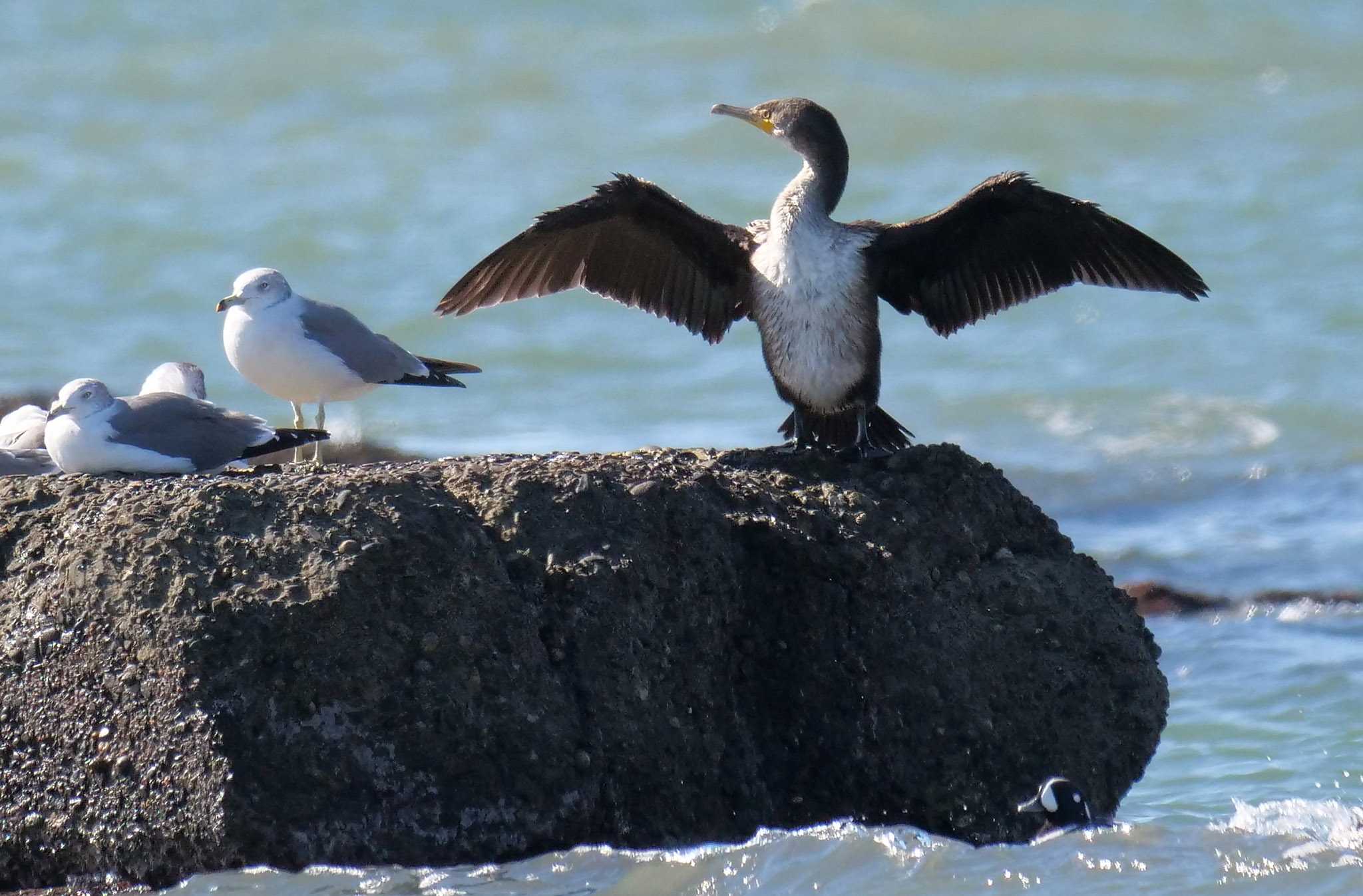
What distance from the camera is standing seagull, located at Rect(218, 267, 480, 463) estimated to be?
6.11 metres

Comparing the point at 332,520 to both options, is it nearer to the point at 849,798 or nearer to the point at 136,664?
the point at 136,664

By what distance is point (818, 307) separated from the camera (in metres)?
5.69

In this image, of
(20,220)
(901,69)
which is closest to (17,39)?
(20,220)

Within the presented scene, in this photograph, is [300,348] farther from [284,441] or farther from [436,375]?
[284,441]

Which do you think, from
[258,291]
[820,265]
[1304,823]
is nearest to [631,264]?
[820,265]

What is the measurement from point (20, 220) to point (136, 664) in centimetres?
1281

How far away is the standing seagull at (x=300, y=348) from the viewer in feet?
20.0

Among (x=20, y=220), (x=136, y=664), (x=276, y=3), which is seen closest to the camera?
(x=136, y=664)

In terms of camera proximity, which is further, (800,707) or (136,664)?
(800,707)

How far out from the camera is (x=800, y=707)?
15.7 ft

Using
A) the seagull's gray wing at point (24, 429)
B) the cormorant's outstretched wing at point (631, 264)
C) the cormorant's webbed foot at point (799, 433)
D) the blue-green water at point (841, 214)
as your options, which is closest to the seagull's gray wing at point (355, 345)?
the cormorant's outstretched wing at point (631, 264)

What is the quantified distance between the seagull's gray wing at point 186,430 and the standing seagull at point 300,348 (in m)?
0.56

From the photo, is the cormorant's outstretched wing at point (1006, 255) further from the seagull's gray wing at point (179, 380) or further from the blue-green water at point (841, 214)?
the seagull's gray wing at point (179, 380)

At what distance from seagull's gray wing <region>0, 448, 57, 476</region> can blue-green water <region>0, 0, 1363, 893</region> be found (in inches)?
149
